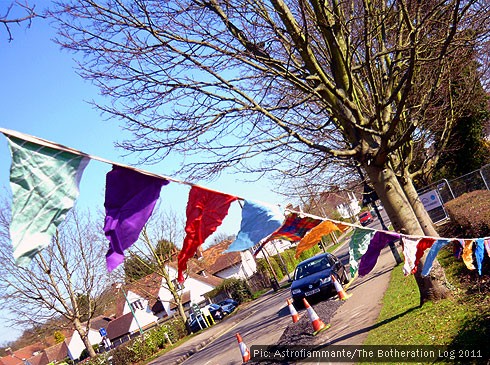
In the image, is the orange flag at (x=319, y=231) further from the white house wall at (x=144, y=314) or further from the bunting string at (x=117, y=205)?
the white house wall at (x=144, y=314)

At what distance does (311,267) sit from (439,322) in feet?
33.9

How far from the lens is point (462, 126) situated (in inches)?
908

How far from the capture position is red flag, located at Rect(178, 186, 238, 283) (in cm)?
508

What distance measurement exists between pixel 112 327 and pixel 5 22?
5371 centimetres

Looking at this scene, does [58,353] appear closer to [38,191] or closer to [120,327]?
[120,327]

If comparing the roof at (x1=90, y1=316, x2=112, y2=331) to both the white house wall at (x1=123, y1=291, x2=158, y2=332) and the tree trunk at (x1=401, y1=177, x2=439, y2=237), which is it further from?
the tree trunk at (x1=401, y1=177, x2=439, y2=237)

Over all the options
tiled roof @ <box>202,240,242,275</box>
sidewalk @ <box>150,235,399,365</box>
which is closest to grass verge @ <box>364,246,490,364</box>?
sidewalk @ <box>150,235,399,365</box>

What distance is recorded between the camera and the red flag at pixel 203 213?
200 inches

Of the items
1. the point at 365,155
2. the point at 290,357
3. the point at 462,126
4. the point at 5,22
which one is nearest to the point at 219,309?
the point at 462,126

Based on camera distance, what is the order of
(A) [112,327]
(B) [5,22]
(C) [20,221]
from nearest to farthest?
(C) [20,221] < (B) [5,22] < (A) [112,327]

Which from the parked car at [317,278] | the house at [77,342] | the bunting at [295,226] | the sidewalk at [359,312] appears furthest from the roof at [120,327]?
the bunting at [295,226]

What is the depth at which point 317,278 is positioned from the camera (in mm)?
16078

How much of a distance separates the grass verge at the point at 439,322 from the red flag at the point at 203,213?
3370 mm

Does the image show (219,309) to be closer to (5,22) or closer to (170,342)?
(170,342)
